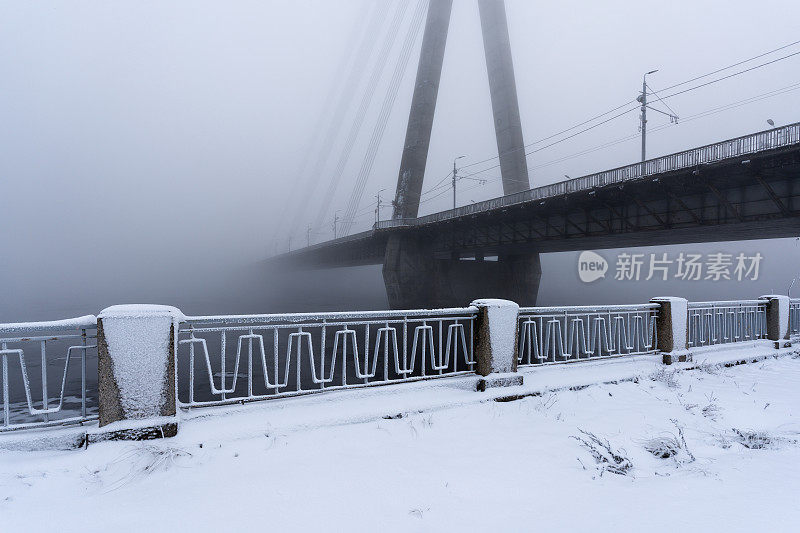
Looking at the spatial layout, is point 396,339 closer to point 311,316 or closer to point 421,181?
point 311,316

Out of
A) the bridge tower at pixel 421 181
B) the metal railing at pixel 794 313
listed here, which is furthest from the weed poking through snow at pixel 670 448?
the bridge tower at pixel 421 181

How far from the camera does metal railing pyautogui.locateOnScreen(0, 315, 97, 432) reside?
12.6 feet

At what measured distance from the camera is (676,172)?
20.2 metres

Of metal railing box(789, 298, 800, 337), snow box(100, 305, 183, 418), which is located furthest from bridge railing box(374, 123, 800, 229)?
snow box(100, 305, 183, 418)

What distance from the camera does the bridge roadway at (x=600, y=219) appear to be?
18.7 metres

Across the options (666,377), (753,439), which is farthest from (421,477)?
(666,377)

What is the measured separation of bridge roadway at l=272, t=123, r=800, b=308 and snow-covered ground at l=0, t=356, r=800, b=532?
60.9ft

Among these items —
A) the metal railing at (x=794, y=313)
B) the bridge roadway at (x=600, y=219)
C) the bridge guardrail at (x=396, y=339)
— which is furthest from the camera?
the bridge roadway at (x=600, y=219)

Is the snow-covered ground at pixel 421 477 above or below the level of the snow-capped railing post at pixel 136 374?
below

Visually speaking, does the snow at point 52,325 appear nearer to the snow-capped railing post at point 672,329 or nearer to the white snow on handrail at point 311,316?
the white snow on handrail at point 311,316

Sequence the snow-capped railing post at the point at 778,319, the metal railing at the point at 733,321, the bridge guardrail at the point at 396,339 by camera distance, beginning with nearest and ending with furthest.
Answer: the bridge guardrail at the point at 396,339, the metal railing at the point at 733,321, the snow-capped railing post at the point at 778,319

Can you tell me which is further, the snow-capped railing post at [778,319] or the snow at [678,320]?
the snow-capped railing post at [778,319]

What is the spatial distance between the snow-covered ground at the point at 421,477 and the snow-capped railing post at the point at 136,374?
0.21 meters

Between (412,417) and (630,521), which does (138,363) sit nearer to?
(412,417)
